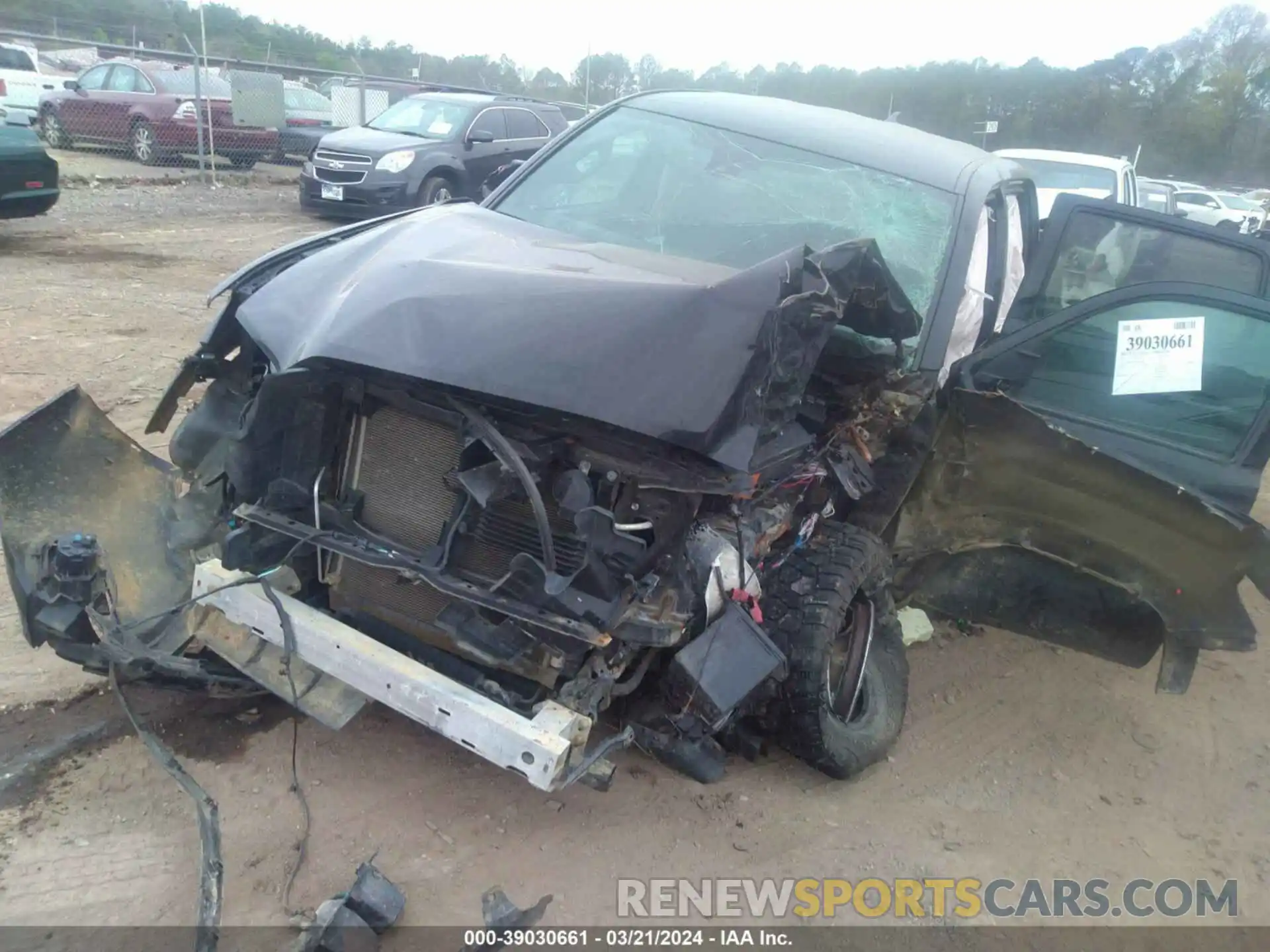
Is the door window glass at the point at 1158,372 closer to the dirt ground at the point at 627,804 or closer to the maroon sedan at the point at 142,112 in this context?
the dirt ground at the point at 627,804

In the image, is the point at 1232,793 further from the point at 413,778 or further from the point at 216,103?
the point at 216,103

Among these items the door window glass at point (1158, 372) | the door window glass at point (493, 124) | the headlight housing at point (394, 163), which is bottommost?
the headlight housing at point (394, 163)

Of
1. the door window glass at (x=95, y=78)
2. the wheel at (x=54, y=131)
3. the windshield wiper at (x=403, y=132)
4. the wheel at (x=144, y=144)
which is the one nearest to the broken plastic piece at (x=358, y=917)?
the windshield wiper at (x=403, y=132)

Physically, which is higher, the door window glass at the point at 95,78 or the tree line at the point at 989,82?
the tree line at the point at 989,82

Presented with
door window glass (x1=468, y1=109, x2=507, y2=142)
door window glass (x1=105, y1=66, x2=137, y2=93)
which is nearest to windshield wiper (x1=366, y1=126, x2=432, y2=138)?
door window glass (x1=468, y1=109, x2=507, y2=142)

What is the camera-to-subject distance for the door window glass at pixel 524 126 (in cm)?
1244

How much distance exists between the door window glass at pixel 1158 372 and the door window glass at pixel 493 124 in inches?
380

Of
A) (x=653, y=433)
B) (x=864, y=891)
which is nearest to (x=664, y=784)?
(x=864, y=891)

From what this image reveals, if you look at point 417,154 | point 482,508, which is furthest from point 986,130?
point 482,508

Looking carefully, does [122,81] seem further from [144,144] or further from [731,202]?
[731,202]

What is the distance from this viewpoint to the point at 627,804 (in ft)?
9.96

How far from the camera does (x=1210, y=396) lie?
354 cm

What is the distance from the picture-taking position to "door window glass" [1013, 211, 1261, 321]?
3891 mm

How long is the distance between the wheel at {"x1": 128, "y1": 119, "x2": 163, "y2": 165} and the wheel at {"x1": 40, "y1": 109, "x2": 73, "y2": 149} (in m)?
1.30
